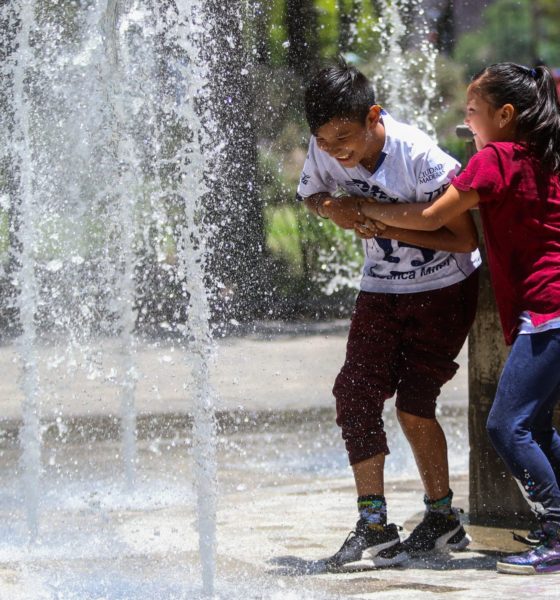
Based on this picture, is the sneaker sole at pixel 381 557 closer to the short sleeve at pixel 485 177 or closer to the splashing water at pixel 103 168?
the splashing water at pixel 103 168

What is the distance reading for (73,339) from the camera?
7.58 meters

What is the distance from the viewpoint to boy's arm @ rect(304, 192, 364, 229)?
333 cm

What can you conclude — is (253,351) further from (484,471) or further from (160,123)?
(484,471)

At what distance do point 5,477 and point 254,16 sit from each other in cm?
719

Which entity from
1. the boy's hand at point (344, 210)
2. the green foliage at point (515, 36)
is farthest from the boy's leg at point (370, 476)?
the green foliage at point (515, 36)

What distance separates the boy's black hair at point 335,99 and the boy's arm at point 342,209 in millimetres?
198

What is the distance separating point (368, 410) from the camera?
11.2ft

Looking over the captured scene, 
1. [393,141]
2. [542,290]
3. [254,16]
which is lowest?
[542,290]

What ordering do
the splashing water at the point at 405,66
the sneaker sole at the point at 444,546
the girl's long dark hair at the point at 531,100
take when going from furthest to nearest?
the splashing water at the point at 405,66
the sneaker sole at the point at 444,546
the girl's long dark hair at the point at 531,100

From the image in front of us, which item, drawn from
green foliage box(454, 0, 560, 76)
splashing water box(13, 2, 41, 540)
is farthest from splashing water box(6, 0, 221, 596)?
green foliage box(454, 0, 560, 76)

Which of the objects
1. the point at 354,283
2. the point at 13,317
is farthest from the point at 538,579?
the point at 354,283

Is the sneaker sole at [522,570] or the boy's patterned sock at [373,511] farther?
the boy's patterned sock at [373,511]

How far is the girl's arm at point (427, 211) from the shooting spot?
319cm

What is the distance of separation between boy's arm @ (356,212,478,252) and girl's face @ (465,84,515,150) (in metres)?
0.22
